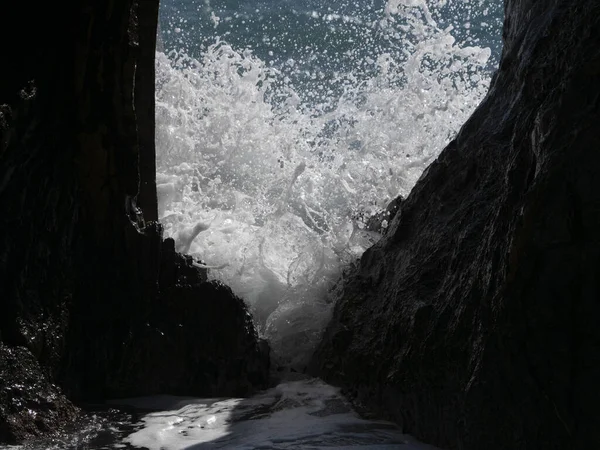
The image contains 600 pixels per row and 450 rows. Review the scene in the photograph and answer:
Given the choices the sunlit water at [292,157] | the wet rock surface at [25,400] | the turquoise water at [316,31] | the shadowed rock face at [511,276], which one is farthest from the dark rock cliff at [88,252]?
the turquoise water at [316,31]

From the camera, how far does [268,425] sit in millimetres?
3744

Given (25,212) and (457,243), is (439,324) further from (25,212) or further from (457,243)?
(25,212)

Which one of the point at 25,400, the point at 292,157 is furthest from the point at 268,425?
the point at 292,157

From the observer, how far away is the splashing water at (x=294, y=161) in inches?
230

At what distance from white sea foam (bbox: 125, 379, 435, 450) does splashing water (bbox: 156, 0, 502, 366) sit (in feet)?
2.60

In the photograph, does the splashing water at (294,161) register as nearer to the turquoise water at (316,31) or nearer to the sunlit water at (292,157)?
the sunlit water at (292,157)

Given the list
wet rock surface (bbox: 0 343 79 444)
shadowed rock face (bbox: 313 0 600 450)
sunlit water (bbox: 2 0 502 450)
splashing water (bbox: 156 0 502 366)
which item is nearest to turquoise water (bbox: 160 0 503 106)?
sunlit water (bbox: 2 0 502 450)

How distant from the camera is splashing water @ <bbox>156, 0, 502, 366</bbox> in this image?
19.2 ft

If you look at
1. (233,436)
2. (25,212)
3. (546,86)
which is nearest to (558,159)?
(546,86)

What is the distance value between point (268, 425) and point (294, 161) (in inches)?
179

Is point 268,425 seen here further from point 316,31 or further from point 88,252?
point 316,31

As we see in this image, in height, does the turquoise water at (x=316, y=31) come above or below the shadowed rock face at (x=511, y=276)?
above

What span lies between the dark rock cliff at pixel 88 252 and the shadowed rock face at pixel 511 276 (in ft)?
2.54

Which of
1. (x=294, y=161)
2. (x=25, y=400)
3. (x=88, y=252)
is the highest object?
(x=294, y=161)
